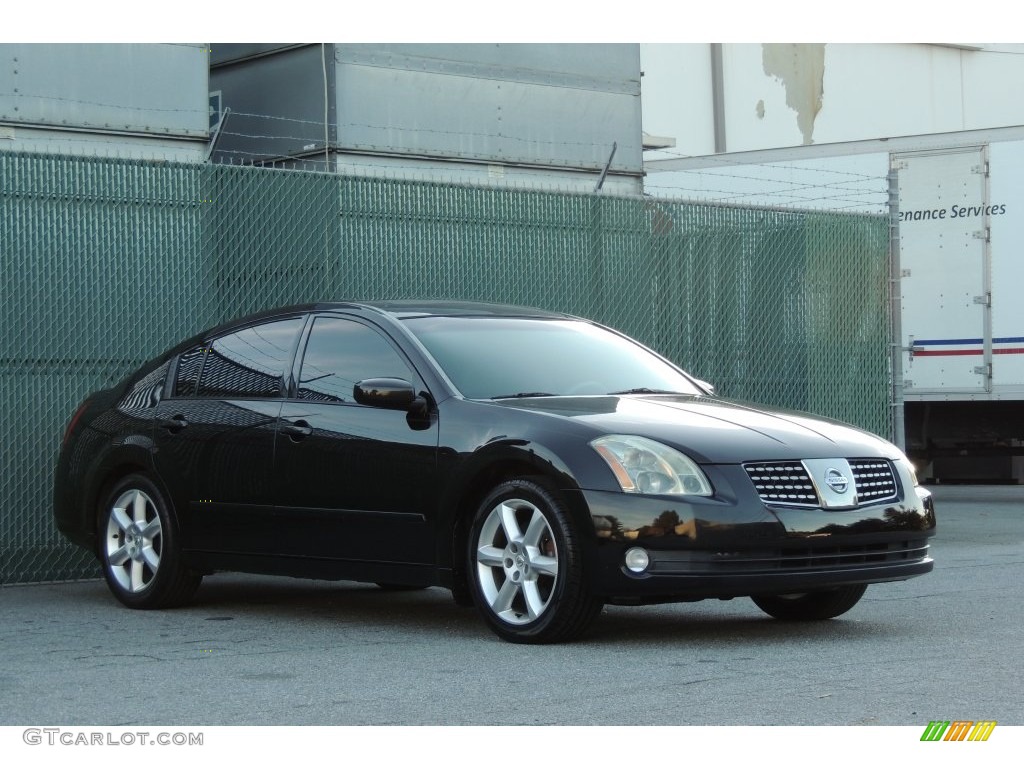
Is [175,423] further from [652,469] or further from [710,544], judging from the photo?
[710,544]

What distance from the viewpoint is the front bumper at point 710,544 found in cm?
704

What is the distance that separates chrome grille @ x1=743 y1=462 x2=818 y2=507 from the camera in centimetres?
→ 718

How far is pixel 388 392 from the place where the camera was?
7723 mm

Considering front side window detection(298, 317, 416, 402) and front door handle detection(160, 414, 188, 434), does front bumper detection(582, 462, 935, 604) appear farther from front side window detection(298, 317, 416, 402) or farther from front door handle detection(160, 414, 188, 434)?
front door handle detection(160, 414, 188, 434)

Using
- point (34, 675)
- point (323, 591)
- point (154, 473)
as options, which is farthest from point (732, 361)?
point (34, 675)

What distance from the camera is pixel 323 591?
10086mm

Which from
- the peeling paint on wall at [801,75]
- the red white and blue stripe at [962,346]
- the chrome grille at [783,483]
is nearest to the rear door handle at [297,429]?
the chrome grille at [783,483]

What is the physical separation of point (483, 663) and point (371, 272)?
5.22 meters

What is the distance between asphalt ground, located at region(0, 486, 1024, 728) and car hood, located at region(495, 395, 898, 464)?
2.69ft

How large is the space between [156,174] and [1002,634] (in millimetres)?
5930

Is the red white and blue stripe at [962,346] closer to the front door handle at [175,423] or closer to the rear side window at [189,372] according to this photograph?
the rear side window at [189,372]

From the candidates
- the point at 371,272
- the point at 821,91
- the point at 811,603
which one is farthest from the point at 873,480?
the point at 821,91

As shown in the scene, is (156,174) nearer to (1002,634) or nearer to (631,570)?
(631,570)

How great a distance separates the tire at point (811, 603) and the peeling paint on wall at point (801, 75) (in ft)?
90.8
